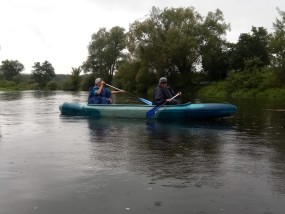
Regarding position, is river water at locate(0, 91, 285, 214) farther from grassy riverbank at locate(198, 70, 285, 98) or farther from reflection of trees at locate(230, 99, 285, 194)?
grassy riverbank at locate(198, 70, 285, 98)

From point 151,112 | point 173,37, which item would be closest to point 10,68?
point 173,37

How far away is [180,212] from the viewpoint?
4703 mm

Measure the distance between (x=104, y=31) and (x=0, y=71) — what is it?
72991 mm

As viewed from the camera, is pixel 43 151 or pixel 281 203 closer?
pixel 281 203

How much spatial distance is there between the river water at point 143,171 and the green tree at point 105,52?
6790 cm

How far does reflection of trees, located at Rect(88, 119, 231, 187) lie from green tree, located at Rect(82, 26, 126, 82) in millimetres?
66081

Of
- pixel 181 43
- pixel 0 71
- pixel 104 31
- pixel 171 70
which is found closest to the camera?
pixel 181 43

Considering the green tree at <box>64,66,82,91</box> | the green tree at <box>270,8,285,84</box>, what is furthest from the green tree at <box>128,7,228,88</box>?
the green tree at <box>64,66,82,91</box>

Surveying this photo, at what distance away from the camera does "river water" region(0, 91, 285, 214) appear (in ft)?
16.4

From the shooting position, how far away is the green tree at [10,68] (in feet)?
454

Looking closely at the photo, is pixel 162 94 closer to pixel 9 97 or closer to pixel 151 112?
pixel 151 112

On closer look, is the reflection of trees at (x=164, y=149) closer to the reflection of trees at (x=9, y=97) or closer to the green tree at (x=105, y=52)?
the reflection of trees at (x=9, y=97)

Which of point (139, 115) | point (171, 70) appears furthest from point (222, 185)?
point (171, 70)

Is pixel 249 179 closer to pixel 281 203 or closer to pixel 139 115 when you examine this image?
pixel 281 203
